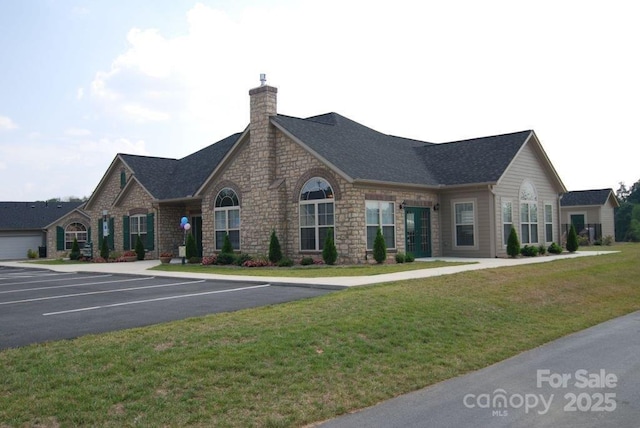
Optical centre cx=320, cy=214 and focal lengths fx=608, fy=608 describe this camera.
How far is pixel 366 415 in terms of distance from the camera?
266 inches

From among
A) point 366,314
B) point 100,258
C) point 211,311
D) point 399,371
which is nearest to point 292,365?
point 399,371

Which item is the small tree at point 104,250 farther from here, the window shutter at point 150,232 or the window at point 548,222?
the window at point 548,222

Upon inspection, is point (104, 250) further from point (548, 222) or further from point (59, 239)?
point (548, 222)

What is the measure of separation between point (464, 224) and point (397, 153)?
468 centimetres

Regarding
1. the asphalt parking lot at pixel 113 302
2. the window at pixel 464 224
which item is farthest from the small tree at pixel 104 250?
the window at pixel 464 224

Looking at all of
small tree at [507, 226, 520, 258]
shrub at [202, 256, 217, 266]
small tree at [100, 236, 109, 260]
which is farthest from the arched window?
small tree at [100, 236, 109, 260]

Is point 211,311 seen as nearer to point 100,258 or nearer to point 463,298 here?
point 463,298

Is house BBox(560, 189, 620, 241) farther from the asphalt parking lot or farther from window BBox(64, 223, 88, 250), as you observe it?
window BBox(64, 223, 88, 250)

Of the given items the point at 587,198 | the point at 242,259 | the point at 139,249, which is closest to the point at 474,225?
the point at 242,259

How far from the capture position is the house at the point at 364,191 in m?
22.5

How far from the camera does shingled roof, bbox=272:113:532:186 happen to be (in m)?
23.2

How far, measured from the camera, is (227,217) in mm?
26203

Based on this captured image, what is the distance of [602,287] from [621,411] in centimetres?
1164

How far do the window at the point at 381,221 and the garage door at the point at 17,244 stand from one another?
1275 inches
